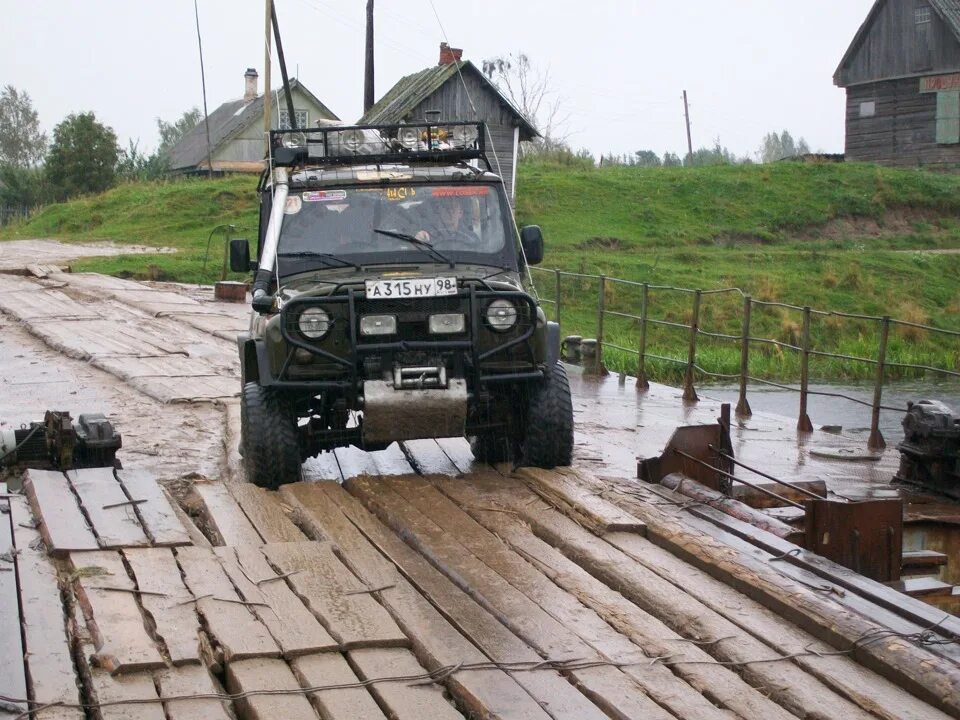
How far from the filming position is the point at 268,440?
23.9ft

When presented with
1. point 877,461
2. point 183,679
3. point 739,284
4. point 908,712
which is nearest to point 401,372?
point 183,679

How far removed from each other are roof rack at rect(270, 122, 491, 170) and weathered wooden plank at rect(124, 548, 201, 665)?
3.45 metres

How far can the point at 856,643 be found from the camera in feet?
15.9

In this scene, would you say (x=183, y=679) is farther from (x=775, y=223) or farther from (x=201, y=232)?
(x=775, y=223)

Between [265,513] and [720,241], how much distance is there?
1229 inches

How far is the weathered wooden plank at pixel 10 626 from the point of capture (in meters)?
4.30

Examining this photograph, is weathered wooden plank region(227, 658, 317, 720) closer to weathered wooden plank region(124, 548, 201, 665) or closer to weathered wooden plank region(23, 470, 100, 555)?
weathered wooden plank region(124, 548, 201, 665)

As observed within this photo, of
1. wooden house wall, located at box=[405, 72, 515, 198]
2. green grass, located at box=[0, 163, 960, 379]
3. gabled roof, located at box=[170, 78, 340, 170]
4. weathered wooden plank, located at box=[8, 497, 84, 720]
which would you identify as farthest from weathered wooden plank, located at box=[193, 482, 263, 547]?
gabled roof, located at box=[170, 78, 340, 170]

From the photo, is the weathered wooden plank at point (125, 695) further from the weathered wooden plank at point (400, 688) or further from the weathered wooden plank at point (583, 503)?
the weathered wooden plank at point (583, 503)

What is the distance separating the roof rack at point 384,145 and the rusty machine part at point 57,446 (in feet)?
6.92

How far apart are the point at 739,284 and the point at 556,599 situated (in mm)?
24285

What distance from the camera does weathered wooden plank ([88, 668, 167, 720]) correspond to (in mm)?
4152

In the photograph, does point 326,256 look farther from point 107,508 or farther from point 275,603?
point 275,603

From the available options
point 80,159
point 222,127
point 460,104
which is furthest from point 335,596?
point 222,127
